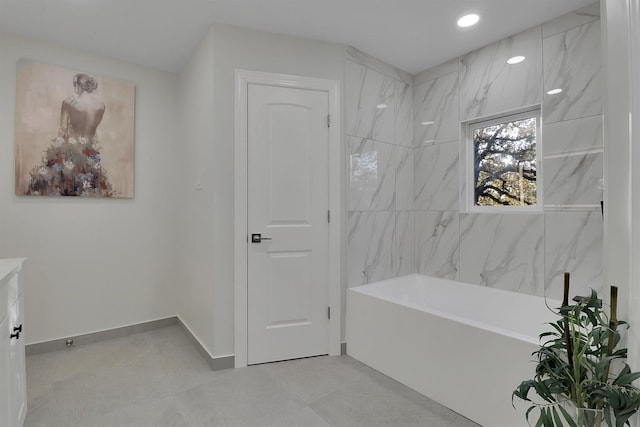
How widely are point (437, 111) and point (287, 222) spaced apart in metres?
1.77

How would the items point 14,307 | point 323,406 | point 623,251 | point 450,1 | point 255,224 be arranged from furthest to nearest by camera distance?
point 255,224
point 450,1
point 323,406
point 14,307
point 623,251

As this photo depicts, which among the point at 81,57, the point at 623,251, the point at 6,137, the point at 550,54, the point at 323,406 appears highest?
the point at 81,57

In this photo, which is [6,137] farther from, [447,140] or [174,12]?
[447,140]

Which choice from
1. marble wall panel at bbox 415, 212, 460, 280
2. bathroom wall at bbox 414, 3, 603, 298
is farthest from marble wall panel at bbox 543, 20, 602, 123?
marble wall panel at bbox 415, 212, 460, 280

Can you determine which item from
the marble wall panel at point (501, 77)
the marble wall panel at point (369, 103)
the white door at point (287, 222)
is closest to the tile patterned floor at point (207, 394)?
the white door at point (287, 222)

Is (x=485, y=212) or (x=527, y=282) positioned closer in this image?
(x=527, y=282)

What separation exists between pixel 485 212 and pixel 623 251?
1686mm

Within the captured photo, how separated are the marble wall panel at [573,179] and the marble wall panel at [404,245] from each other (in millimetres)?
1166

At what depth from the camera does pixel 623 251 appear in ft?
4.19

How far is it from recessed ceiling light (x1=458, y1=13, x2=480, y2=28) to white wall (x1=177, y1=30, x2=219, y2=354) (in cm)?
178

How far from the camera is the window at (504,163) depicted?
275 cm

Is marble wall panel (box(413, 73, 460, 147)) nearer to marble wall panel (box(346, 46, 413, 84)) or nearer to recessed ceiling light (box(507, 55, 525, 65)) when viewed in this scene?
marble wall panel (box(346, 46, 413, 84))

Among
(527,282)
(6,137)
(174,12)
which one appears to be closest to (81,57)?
(6,137)

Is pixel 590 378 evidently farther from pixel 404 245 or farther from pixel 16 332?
pixel 16 332
